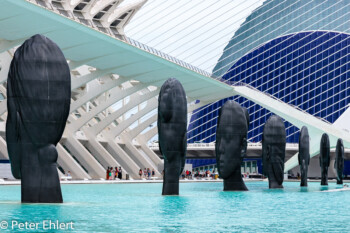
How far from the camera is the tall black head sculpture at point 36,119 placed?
541 inches

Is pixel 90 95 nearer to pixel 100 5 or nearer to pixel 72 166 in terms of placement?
pixel 72 166

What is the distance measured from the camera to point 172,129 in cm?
1905

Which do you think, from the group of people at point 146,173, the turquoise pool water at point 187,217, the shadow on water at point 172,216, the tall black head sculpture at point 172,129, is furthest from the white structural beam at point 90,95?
the turquoise pool water at point 187,217

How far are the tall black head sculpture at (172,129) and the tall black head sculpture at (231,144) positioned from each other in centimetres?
367

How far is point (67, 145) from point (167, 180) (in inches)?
1096

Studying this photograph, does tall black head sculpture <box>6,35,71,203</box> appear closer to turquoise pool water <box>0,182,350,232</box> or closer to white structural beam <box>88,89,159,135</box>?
turquoise pool water <box>0,182,350,232</box>

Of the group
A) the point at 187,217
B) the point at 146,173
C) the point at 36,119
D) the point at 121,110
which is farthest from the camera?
the point at 146,173

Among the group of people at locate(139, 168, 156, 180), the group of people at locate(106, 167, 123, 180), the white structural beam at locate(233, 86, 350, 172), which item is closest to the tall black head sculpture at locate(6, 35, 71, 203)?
the group of people at locate(106, 167, 123, 180)

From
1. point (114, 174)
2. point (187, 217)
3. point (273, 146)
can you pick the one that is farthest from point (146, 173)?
point (187, 217)

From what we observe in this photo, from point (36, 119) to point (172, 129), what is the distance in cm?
602

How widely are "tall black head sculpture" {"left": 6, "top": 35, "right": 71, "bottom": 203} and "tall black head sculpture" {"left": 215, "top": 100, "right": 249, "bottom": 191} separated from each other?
9.78 m

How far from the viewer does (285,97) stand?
79.6 meters

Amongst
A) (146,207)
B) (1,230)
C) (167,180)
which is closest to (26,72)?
(146,207)

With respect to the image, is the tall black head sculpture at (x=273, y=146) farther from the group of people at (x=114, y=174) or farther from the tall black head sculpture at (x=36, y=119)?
the group of people at (x=114, y=174)
